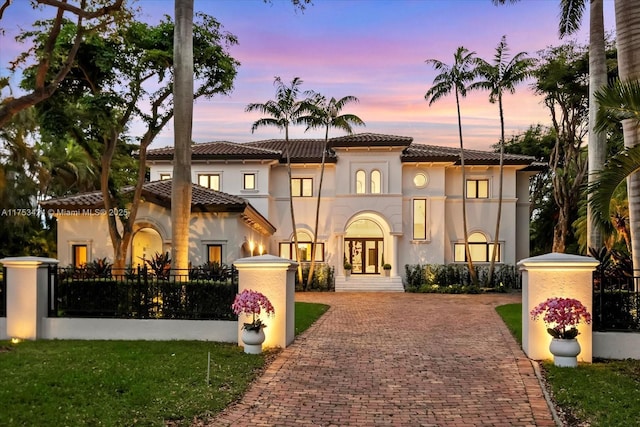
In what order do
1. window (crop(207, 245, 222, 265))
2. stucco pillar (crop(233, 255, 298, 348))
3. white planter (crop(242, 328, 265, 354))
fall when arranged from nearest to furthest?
white planter (crop(242, 328, 265, 354)) → stucco pillar (crop(233, 255, 298, 348)) → window (crop(207, 245, 222, 265))

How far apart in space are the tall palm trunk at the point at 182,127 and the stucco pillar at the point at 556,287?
8.84 meters

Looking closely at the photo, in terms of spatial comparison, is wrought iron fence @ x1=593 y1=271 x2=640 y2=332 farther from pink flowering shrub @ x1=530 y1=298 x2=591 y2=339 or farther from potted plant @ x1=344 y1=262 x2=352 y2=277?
potted plant @ x1=344 y1=262 x2=352 y2=277

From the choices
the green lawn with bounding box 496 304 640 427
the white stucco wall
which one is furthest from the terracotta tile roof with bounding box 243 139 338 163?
the green lawn with bounding box 496 304 640 427

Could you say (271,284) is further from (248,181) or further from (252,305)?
(248,181)

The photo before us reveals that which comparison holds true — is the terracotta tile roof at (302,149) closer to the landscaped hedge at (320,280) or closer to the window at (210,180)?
the window at (210,180)

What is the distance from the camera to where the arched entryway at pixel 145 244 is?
23.8m

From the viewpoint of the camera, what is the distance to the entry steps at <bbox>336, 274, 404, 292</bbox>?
95.3ft

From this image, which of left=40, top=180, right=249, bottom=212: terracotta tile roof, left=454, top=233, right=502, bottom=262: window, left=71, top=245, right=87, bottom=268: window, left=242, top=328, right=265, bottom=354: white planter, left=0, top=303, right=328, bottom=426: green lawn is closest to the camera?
left=0, top=303, right=328, bottom=426: green lawn

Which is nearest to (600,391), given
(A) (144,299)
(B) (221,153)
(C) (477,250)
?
(A) (144,299)

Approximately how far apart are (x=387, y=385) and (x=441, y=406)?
1.19 metres

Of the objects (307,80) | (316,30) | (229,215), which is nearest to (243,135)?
(307,80)

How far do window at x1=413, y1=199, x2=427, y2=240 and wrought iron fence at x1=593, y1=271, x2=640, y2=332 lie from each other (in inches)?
807

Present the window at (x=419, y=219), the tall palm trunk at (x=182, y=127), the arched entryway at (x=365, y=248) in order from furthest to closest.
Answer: the arched entryway at (x=365, y=248) < the window at (x=419, y=219) < the tall palm trunk at (x=182, y=127)

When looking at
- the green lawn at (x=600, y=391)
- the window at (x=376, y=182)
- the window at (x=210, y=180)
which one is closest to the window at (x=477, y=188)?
the window at (x=376, y=182)
